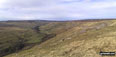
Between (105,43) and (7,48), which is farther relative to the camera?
(7,48)

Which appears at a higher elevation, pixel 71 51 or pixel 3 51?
pixel 71 51

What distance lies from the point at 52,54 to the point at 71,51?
26.1 ft

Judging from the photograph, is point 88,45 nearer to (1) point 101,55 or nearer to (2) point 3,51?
(1) point 101,55


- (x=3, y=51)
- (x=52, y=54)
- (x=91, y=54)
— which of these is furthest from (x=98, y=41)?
(x=3, y=51)

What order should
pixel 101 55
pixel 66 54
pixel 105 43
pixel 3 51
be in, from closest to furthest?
pixel 101 55 < pixel 66 54 < pixel 105 43 < pixel 3 51

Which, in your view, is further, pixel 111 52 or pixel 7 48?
pixel 7 48

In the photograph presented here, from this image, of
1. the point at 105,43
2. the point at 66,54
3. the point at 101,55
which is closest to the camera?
the point at 101,55

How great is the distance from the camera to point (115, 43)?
70.9m

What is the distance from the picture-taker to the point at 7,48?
123 metres

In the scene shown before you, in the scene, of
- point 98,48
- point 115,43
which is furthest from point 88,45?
point 115,43

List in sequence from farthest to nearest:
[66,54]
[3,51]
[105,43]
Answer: [3,51]
[105,43]
[66,54]

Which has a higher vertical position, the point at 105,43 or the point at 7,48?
the point at 105,43

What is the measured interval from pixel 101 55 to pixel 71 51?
527 inches

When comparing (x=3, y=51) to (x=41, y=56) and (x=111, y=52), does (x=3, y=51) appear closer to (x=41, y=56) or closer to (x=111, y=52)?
(x=41, y=56)
